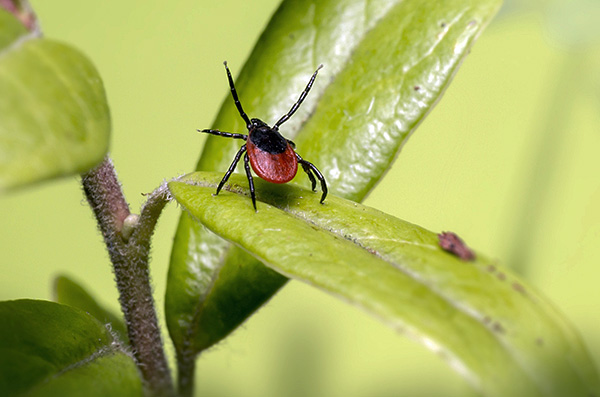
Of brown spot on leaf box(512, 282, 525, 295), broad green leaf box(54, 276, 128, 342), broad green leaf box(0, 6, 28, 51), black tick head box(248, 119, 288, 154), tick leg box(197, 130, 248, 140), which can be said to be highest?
brown spot on leaf box(512, 282, 525, 295)

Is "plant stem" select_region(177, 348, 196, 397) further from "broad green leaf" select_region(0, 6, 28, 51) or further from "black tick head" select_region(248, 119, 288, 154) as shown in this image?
"broad green leaf" select_region(0, 6, 28, 51)

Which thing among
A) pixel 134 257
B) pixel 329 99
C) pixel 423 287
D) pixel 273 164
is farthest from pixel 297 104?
pixel 423 287

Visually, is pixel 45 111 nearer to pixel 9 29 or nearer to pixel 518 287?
pixel 9 29

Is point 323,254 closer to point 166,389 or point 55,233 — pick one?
point 166,389

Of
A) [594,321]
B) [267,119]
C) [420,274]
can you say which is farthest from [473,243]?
[420,274]

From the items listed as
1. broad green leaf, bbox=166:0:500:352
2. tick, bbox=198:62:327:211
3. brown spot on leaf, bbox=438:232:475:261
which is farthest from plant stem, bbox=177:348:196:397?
brown spot on leaf, bbox=438:232:475:261
